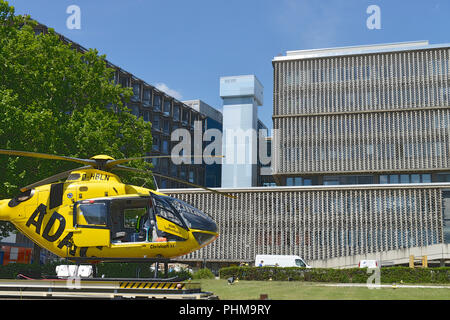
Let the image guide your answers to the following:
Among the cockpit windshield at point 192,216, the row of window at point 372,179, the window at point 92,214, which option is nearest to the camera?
the window at point 92,214

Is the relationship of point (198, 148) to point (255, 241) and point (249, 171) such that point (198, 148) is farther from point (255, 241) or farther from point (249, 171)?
point (255, 241)

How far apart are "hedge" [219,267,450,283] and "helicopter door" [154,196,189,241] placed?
782 inches

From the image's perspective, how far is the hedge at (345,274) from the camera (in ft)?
107

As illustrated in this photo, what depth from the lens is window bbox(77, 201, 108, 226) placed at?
16.5 metres

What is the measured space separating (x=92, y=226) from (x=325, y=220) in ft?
131

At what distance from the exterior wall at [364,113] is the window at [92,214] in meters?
53.9

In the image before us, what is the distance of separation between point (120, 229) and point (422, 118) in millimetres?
58204

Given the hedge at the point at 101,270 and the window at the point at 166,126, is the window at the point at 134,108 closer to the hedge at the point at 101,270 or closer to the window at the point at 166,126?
Result: the window at the point at 166,126

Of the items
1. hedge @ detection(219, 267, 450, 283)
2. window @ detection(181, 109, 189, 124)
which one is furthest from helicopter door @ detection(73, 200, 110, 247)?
window @ detection(181, 109, 189, 124)

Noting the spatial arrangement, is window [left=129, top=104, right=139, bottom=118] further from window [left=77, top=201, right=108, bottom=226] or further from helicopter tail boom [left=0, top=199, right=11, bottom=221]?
window [left=77, top=201, right=108, bottom=226]

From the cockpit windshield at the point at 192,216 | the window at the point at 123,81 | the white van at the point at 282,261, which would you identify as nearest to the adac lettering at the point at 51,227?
the cockpit windshield at the point at 192,216

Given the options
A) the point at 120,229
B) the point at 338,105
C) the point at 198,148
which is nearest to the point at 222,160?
the point at 198,148

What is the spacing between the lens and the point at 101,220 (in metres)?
16.5

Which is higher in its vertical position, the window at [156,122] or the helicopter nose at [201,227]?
the window at [156,122]
